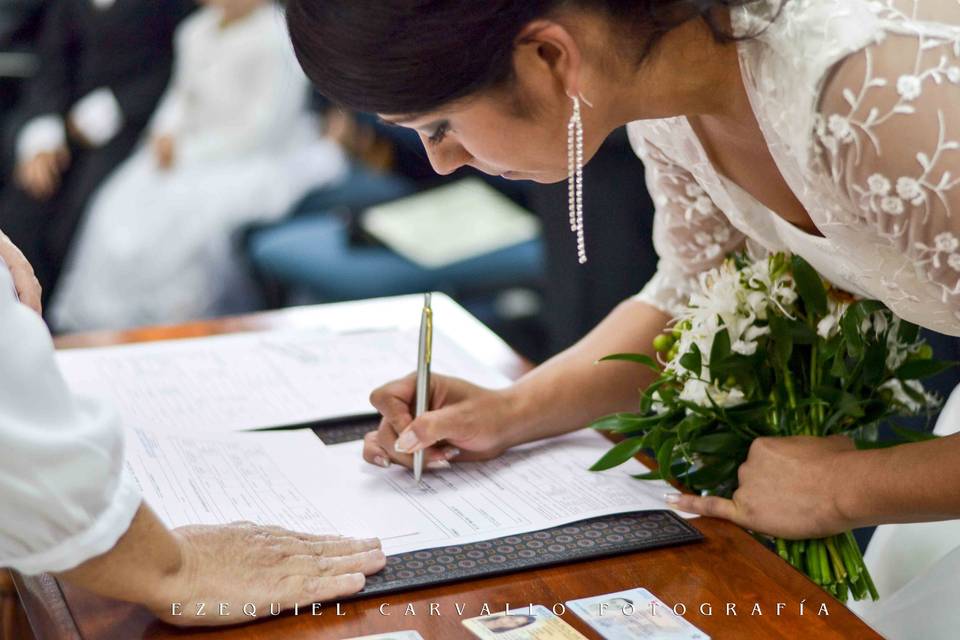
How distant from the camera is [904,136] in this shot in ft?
3.60

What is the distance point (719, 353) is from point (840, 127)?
0.29 meters

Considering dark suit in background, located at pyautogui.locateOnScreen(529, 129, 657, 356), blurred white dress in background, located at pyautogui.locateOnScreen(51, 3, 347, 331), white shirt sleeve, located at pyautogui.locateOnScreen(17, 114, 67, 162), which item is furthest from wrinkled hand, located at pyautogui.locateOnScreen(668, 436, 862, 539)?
white shirt sleeve, located at pyautogui.locateOnScreen(17, 114, 67, 162)

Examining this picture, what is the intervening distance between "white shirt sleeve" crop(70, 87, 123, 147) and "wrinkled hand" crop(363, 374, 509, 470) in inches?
133

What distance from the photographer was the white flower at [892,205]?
1128 millimetres

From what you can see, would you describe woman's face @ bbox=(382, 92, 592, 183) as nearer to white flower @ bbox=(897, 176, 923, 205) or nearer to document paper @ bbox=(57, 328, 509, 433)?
white flower @ bbox=(897, 176, 923, 205)

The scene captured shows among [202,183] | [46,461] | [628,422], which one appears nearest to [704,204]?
[628,422]

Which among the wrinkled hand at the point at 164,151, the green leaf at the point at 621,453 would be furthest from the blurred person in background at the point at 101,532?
the wrinkled hand at the point at 164,151

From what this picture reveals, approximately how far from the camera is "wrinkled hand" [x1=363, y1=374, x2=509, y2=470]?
4.56 feet

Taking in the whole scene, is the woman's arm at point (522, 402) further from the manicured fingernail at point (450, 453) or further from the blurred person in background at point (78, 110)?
the blurred person in background at point (78, 110)

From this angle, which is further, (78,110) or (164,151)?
(78,110)

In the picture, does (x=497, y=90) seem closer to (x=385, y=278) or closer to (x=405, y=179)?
(x=385, y=278)

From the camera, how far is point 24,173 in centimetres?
451

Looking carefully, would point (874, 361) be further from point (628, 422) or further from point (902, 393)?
point (628, 422)

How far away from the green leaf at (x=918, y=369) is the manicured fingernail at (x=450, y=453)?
487 mm
